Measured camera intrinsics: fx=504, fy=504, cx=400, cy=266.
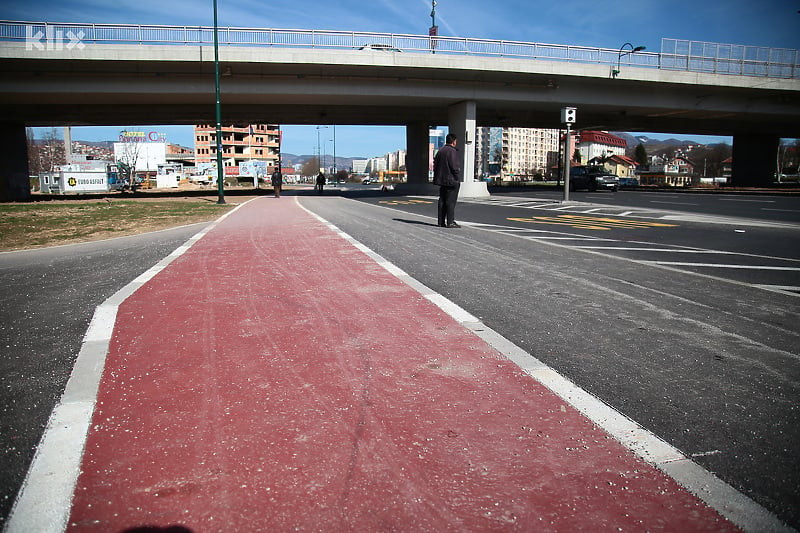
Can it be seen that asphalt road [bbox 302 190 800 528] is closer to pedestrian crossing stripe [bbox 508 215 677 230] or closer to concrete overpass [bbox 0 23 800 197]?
pedestrian crossing stripe [bbox 508 215 677 230]

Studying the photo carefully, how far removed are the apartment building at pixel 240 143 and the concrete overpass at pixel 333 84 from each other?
266 feet

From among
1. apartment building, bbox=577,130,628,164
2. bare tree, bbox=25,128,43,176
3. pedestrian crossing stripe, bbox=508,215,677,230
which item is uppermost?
apartment building, bbox=577,130,628,164

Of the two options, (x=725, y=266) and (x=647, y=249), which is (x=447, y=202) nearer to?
(x=647, y=249)

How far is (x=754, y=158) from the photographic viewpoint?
49562mm

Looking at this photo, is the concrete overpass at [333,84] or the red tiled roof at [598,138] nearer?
the concrete overpass at [333,84]

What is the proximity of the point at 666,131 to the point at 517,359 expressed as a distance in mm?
53138

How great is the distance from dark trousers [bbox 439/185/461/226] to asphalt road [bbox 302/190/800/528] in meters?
1.97

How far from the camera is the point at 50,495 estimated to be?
1.83 m

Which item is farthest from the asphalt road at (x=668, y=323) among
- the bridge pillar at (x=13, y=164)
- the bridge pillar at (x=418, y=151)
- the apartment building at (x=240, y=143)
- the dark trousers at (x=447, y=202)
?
the apartment building at (x=240, y=143)

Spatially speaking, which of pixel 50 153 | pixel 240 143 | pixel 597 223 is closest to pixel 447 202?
pixel 597 223

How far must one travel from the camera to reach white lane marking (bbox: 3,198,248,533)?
1717 millimetres

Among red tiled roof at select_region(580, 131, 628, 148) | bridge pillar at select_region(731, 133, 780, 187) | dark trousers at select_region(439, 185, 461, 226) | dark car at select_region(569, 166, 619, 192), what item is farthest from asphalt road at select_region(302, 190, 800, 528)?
red tiled roof at select_region(580, 131, 628, 148)

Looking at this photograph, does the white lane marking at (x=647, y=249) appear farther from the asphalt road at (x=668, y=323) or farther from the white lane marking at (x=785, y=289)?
the white lane marking at (x=785, y=289)

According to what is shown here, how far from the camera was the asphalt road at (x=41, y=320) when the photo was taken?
7.41 feet
